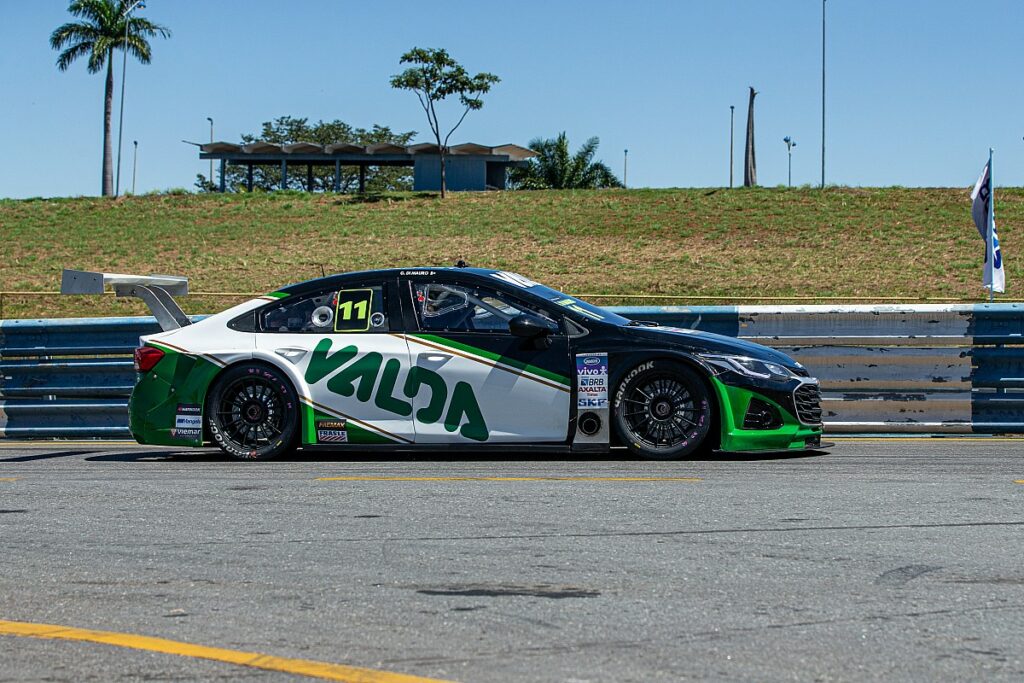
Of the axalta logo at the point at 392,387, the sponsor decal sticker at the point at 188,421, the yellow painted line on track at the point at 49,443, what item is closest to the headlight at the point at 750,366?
the axalta logo at the point at 392,387

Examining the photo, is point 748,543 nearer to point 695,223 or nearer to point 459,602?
point 459,602

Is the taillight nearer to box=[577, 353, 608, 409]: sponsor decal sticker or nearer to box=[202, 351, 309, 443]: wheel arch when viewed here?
box=[202, 351, 309, 443]: wheel arch

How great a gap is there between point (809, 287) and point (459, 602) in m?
38.4

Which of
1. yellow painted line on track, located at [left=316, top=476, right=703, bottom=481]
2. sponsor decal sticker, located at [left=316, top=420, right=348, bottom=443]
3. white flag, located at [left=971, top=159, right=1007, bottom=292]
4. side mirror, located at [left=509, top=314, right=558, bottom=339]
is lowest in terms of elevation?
yellow painted line on track, located at [left=316, top=476, right=703, bottom=481]

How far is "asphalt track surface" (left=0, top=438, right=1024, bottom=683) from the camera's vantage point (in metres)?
4.05

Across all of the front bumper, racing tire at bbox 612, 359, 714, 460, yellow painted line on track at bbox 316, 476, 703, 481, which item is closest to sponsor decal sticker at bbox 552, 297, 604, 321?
racing tire at bbox 612, 359, 714, 460

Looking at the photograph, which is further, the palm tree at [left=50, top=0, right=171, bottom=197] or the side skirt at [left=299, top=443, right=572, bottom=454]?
the palm tree at [left=50, top=0, right=171, bottom=197]

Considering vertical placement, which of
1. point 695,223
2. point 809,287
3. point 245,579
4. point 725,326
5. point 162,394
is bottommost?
point 245,579

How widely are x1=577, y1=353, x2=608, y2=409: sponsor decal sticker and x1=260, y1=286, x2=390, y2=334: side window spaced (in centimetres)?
150

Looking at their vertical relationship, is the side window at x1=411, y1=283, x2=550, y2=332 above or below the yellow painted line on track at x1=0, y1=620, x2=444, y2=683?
above

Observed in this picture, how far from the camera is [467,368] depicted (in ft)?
29.7

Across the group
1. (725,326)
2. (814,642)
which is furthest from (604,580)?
(725,326)

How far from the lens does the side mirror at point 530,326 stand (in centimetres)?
896

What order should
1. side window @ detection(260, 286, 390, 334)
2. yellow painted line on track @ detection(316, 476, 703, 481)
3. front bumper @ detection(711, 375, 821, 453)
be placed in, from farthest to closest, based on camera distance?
side window @ detection(260, 286, 390, 334)
front bumper @ detection(711, 375, 821, 453)
yellow painted line on track @ detection(316, 476, 703, 481)
